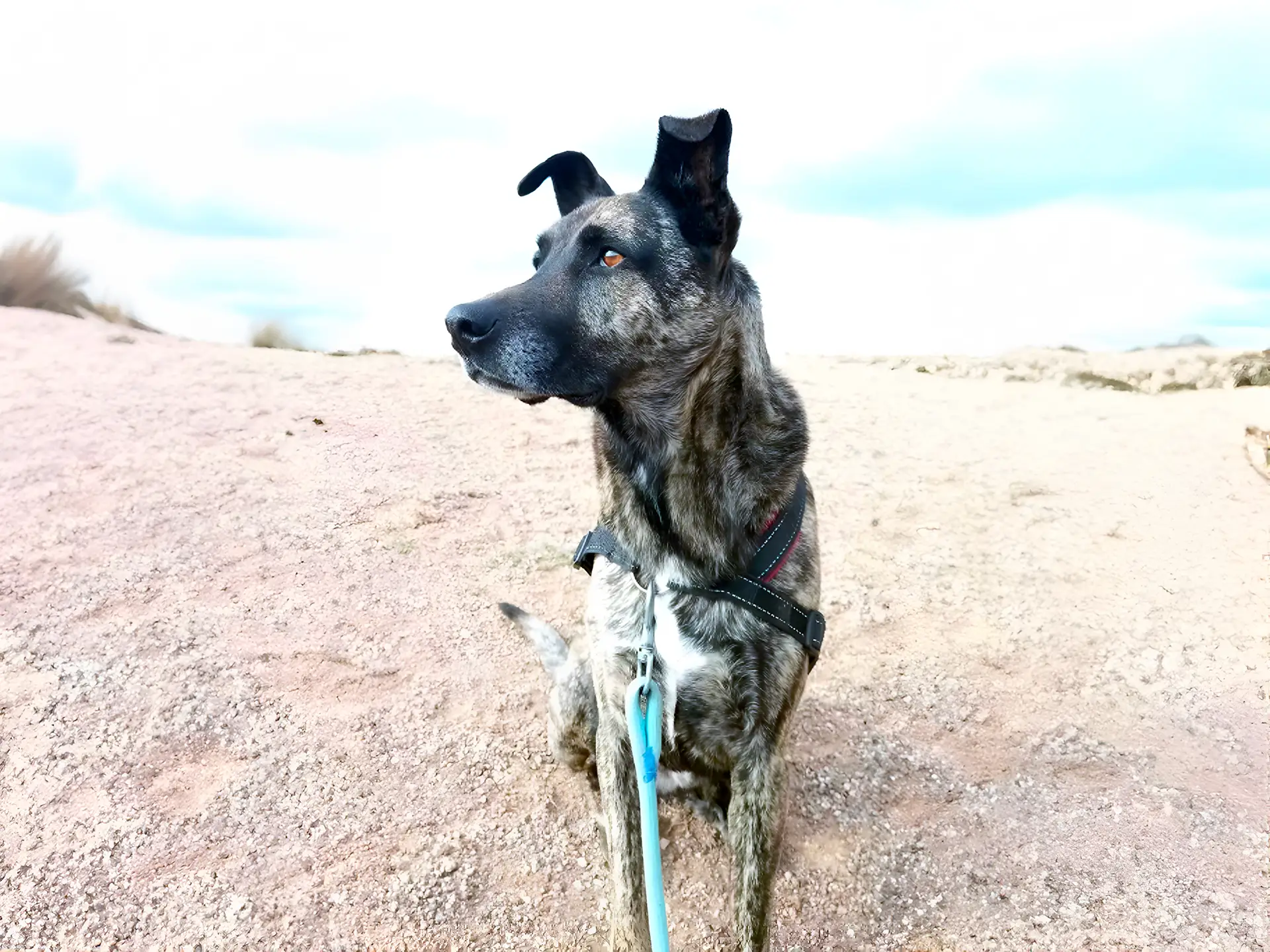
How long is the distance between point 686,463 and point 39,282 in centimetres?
1030

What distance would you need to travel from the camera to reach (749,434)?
2.96 meters

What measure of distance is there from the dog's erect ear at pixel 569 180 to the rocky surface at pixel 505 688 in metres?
2.23

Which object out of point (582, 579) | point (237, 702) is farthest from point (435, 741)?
point (582, 579)

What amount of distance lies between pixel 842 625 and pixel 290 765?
297 centimetres

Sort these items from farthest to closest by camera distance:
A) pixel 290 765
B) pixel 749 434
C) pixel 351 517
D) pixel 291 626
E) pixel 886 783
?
pixel 351 517, pixel 291 626, pixel 886 783, pixel 290 765, pixel 749 434

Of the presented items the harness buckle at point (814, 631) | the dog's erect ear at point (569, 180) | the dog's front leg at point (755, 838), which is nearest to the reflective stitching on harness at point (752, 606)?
the harness buckle at point (814, 631)

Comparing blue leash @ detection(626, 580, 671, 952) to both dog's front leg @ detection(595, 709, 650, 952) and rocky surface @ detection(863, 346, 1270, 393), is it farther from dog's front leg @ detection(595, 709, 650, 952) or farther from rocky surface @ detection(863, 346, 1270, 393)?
rocky surface @ detection(863, 346, 1270, 393)

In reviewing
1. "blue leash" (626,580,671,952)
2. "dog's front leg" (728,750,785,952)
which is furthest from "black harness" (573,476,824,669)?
"dog's front leg" (728,750,785,952)

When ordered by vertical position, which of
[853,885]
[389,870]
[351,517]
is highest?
[351,517]

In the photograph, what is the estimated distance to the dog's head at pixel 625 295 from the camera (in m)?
A: 2.74

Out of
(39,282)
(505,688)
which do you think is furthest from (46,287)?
(505,688)

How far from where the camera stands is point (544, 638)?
433cm

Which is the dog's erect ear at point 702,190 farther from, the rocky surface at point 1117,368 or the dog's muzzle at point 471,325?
the rocky surface at point 1117,368

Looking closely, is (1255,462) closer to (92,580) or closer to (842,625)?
(842,625)
